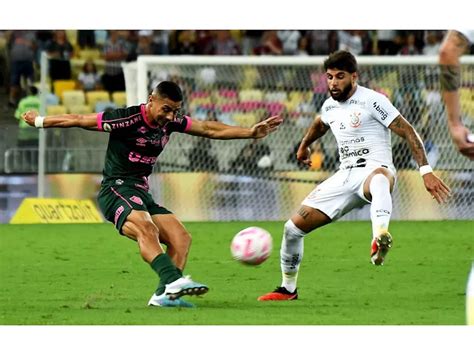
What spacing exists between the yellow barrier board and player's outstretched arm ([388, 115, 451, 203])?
33.4 ft

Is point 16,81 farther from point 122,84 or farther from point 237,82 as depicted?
point 237,82

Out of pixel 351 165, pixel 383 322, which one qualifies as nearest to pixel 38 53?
pixel 351 165

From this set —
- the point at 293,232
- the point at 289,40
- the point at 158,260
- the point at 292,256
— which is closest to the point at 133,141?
the point at 158,260

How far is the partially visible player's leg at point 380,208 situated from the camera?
30.0ft

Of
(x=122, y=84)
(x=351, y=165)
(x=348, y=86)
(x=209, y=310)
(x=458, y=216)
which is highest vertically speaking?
(x=348, y=86)

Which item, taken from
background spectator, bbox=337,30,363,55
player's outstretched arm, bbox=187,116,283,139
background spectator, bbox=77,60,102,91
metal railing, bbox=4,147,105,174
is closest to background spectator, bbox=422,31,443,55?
background spectator, bbox=337,30,363,55

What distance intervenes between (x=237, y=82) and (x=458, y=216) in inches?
168

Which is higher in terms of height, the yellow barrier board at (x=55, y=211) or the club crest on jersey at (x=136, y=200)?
the club crest on jersey at (x=136, y=200)

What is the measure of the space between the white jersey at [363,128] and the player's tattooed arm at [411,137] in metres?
0.11

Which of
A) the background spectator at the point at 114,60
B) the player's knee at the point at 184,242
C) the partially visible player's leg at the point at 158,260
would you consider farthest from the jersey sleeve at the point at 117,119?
the background spectator at the point at 114,60

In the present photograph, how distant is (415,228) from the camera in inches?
716

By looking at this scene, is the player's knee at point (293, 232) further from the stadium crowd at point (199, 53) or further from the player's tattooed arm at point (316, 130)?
the stadium crowd at point (199, 53)

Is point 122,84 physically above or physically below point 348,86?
below

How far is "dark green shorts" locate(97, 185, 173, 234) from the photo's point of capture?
9.45 meters
